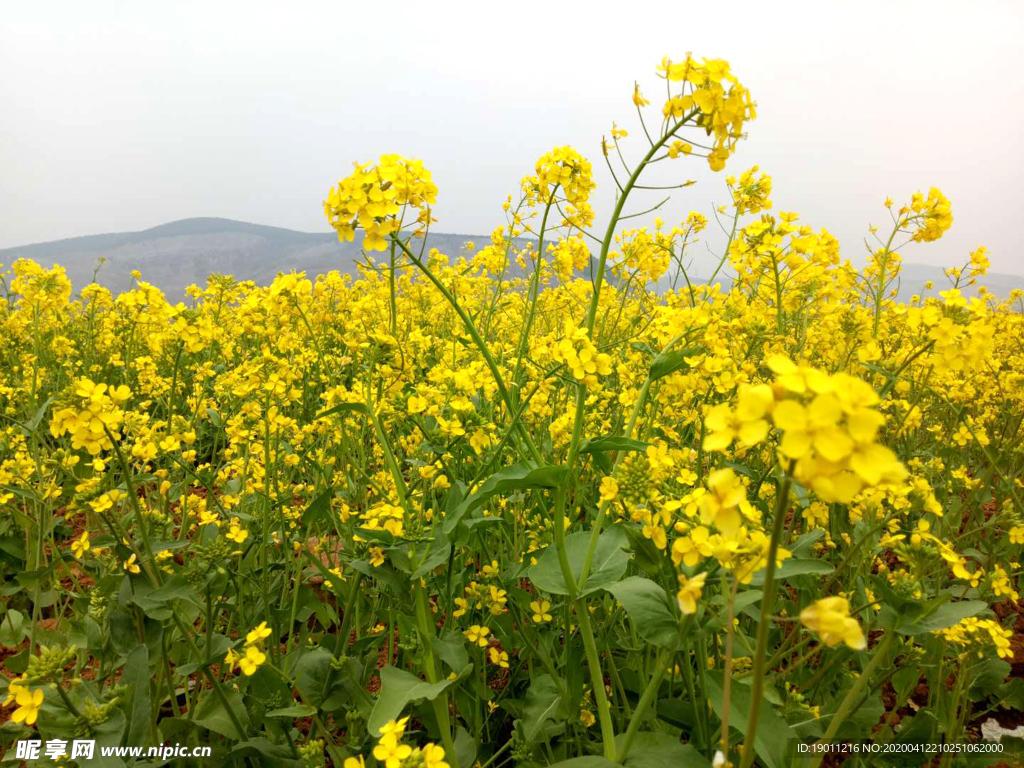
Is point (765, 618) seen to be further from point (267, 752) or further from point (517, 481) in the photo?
point (267, 752)

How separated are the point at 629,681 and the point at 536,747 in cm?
Result: 39

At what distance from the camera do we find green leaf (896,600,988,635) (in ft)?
4.22

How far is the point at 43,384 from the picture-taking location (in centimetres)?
429

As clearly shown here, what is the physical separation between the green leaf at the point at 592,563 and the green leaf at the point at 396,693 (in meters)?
0.32

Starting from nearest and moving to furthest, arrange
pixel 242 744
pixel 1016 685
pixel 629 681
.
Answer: pixel 242 744 → pixel 629 681 → pixel 1016 685

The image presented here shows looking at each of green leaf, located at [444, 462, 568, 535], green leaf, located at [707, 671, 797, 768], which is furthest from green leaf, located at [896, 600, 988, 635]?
green leaf, located at [444, 462, 568, 535]

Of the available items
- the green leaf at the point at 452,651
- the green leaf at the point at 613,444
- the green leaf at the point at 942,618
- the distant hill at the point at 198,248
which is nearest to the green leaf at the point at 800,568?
the green leaf at the point at 942,618

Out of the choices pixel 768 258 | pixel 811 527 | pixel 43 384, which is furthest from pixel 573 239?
→ pixel 43 384

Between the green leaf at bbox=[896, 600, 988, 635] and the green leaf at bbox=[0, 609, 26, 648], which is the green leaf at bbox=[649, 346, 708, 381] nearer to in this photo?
the green leaf at bbox=[896, 600, 988, 635]

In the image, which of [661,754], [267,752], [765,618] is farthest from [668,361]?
[267,752]

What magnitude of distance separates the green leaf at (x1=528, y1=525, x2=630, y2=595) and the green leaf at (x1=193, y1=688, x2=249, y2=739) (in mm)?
1028

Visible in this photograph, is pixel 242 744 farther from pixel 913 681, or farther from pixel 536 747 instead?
pixel 913 681

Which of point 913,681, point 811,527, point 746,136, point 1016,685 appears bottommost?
point 1016,685

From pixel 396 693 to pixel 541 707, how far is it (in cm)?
46
